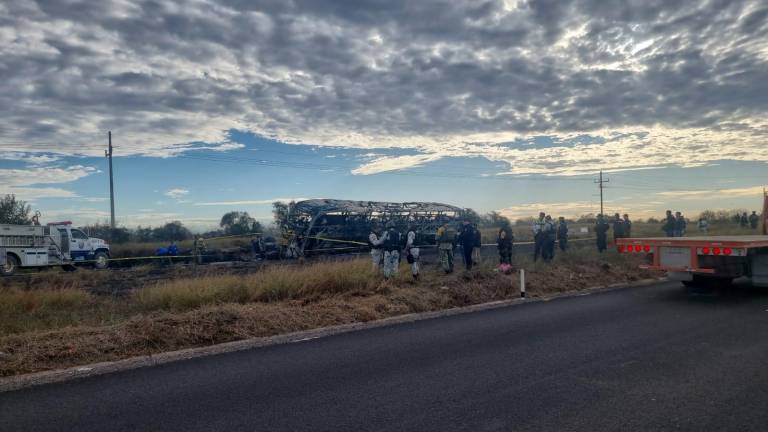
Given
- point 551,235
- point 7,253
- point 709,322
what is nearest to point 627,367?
point 709,322

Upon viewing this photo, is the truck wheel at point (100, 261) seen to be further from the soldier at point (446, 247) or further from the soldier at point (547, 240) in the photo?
the soldier at point (547, 240)

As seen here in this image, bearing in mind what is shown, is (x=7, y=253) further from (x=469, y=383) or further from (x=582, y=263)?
(x=469, y=383)

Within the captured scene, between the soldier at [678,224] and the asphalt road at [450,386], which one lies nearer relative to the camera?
the asphalt road at [450,386]

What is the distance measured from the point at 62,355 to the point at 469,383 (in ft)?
16.7

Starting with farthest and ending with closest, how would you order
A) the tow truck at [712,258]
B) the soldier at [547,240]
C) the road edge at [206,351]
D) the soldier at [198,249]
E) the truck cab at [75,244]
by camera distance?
the soldier at [198,249]
the truck cab at [75,244]
the soldier at [547,240]
the tow truck at [712,258]
the road edge at [206,351]

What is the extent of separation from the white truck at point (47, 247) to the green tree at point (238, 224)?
1886 cm

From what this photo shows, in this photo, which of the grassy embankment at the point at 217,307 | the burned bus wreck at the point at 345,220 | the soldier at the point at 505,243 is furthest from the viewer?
the burned bus wreck at the point at 345,220

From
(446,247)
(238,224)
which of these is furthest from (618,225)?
(238,224)

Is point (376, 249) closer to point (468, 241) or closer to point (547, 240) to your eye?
point (468, 241)

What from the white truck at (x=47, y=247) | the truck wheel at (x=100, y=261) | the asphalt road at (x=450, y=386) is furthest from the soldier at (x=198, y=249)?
the asphalt road at (x=450, y=386)

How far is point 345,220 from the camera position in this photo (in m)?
30.1

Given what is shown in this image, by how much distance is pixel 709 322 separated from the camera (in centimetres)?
930

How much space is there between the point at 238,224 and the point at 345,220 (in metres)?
24.1

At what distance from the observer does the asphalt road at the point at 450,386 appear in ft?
16.1
